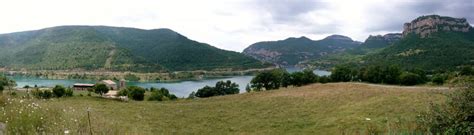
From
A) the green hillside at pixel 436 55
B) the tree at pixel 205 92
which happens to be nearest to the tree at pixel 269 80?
the tree at pixel 205 92

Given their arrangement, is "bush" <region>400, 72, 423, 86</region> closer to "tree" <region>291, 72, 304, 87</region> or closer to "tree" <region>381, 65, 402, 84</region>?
"tree" <region>381, 65, 402, 84</region>

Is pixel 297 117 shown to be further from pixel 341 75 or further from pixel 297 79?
pixel 341 75

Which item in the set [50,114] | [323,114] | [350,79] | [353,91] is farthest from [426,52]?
[50,114]

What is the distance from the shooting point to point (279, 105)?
34500mm

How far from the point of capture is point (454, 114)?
8273 millimetres

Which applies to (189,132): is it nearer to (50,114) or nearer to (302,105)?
(50,114)

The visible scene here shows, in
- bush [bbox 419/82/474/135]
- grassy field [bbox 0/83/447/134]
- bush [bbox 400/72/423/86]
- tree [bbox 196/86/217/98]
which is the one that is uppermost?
bush [bbox 419/82/474/135]

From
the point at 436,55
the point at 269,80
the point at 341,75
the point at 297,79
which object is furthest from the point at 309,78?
the point at 436,55

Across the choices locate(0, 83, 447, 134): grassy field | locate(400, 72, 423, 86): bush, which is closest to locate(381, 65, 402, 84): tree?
locate(400, 72, 423, 86): bush

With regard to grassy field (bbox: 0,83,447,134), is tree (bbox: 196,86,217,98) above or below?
below

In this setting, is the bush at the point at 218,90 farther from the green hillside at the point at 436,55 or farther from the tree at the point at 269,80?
the green hillside at the point at 436,55

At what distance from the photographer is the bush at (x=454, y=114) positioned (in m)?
7.95

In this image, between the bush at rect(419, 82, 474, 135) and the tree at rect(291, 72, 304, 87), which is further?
the tree at rect(291, 72, 304, 87)

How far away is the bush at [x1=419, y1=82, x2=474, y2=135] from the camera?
313 inches
